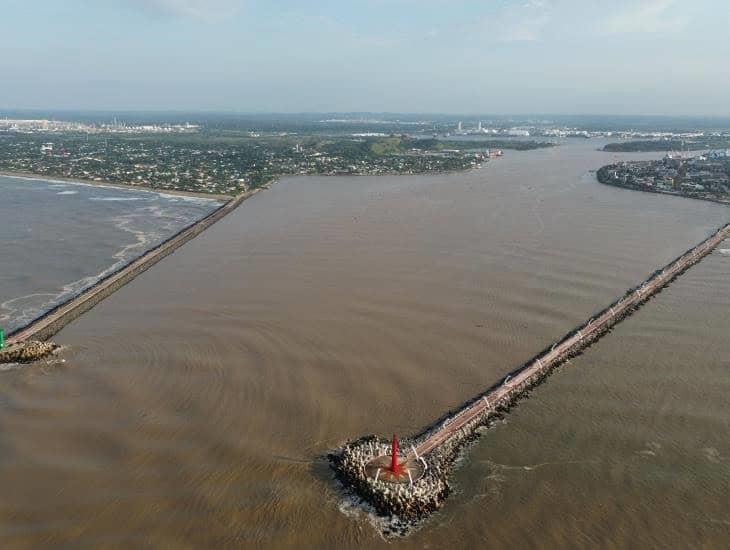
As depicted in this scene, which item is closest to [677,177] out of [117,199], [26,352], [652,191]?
[652,191]

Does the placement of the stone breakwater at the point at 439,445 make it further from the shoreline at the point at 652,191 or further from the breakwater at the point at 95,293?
the shoreline at the point at 652,191

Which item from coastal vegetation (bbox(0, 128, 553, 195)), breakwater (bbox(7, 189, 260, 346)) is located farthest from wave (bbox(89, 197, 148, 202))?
breakwater (bbox(7, 189, 260, 346))

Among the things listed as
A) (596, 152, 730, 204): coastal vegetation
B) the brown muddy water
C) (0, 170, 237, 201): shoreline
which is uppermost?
(596, 152, 730, 204): coastal vegetation

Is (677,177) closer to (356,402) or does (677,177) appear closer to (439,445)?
(356,402)

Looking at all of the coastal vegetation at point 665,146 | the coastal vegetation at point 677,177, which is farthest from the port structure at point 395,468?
the coastal vegetation at point 665,146

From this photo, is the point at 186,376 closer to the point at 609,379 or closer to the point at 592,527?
the point at 592,527

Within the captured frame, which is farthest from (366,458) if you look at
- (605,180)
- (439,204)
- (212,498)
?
(605,180)

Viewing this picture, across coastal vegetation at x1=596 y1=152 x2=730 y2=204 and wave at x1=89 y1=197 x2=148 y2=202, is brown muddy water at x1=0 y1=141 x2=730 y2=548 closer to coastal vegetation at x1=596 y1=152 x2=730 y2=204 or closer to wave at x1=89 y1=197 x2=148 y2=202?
wave at x1=89 y1=197 x2=148 y2=202
